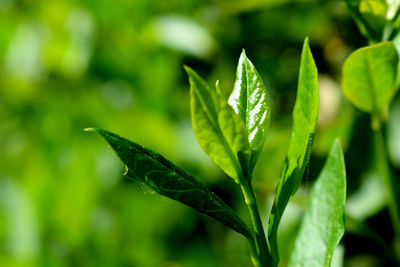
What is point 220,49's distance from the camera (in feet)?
4.86

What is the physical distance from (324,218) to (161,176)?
18 centimetres

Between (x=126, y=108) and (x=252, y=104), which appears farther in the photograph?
(x=126, y=108)

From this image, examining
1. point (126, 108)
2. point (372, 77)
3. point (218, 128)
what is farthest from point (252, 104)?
point (126, 108)

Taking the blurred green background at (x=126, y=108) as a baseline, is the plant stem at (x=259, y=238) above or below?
above

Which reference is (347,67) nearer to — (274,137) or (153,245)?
(274,137)

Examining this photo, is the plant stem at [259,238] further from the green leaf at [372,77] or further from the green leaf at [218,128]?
the green leaf at [372,77]

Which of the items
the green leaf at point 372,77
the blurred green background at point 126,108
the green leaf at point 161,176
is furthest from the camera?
the blurred green background at point 126,108

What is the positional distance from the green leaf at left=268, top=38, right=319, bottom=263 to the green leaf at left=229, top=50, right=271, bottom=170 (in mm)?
27

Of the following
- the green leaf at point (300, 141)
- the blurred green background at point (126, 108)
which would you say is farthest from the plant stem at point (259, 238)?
the blurred green background at point (126, 108)

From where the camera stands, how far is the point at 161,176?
42cm

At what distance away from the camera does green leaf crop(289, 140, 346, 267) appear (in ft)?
1.62

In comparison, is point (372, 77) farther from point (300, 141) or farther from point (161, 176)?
point (161, 176)

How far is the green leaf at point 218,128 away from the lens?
42 cm

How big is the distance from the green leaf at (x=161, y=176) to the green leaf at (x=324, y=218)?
0.38ft
